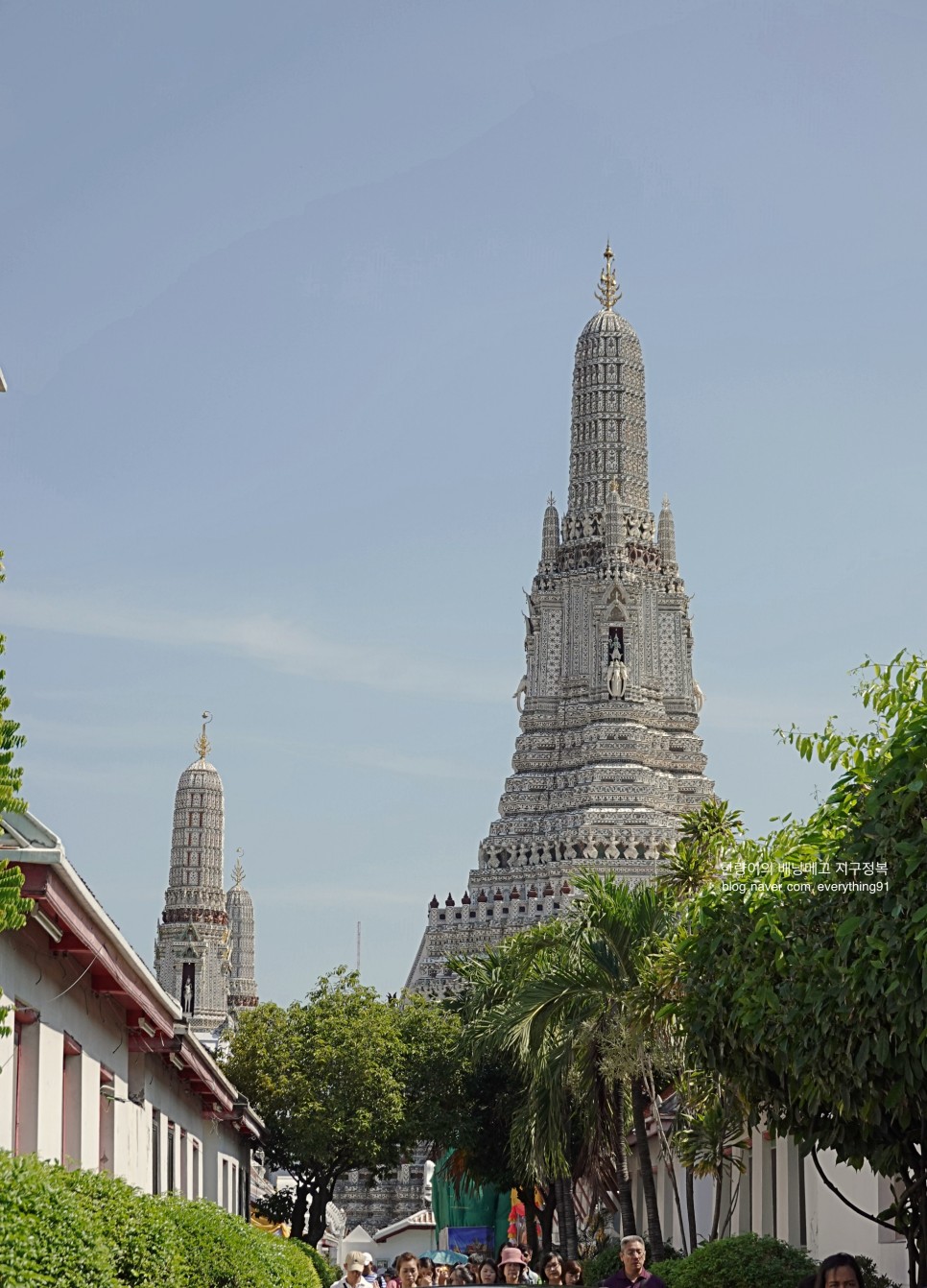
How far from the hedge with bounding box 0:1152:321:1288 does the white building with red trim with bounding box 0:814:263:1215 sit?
1184mm

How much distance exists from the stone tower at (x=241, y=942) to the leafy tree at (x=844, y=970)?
141 m

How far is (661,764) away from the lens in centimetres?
10144

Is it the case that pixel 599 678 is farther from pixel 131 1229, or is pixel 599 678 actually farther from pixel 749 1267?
pixel 131 1229

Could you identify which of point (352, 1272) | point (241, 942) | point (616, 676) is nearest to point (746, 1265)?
point (352, 1272)

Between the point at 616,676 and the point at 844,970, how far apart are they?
283 ft

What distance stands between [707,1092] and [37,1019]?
8.78 m

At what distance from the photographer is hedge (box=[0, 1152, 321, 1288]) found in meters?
8.41

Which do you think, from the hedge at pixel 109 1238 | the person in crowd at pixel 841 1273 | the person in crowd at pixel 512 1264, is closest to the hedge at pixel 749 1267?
the person in crowd at pixel 512 1264

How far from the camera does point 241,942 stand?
15912cm

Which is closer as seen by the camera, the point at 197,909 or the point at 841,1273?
the point at 841,1273

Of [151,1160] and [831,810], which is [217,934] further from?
[831,810]

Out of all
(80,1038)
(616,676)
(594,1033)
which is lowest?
(594,1033)

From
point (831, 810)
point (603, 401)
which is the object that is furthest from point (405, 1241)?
point (831, 810)

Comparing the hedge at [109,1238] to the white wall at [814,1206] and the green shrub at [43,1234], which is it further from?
the white wall at [814,1206]
